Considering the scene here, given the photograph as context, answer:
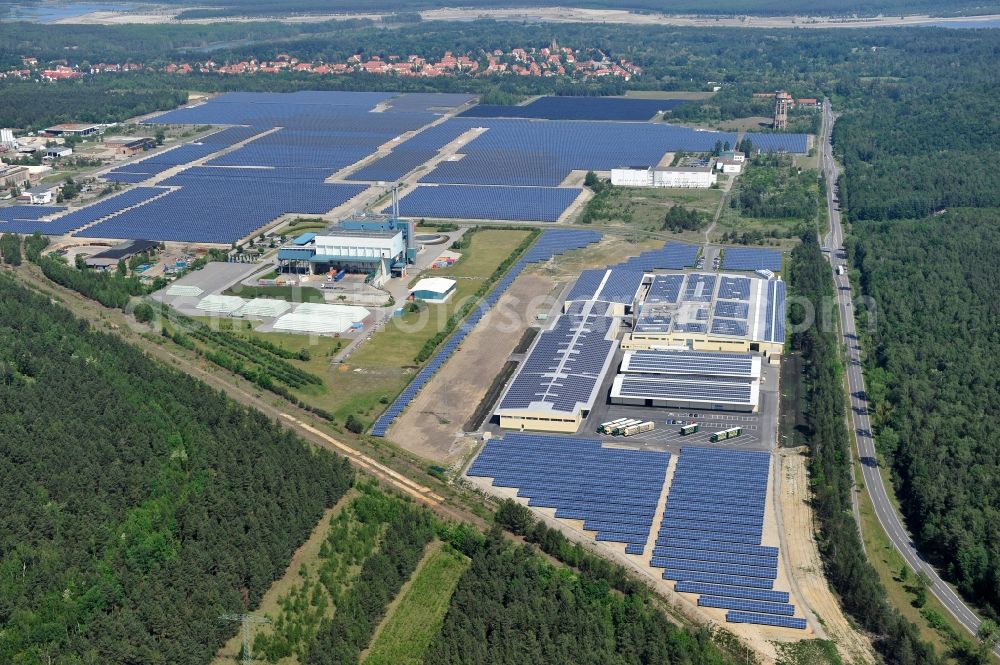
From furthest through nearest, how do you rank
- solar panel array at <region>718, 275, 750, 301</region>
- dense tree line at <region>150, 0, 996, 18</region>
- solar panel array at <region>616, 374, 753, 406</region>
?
1. dense tree line at <region>150, 0, 996, 18</region>
2. solar panel array at <region>718, 275, 750, 301</region>
3. solar panel array at <region>616, 374, 753, 406</region>

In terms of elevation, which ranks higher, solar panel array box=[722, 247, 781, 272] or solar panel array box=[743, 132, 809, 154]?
→ solar panel array box=[743, 132, 809, 154]

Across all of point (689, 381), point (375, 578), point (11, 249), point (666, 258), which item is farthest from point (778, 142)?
point (375, 578)

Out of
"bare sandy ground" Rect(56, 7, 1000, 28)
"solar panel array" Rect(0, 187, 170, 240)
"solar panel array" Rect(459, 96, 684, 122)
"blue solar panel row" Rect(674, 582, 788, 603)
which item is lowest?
"blue solar panel row" Rect(674, 582, 788, 603)

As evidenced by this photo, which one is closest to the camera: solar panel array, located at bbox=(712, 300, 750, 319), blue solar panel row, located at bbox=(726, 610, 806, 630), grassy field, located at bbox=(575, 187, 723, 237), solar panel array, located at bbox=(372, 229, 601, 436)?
blue solar panel row, located at bbox=(726, 610, 806, 630)

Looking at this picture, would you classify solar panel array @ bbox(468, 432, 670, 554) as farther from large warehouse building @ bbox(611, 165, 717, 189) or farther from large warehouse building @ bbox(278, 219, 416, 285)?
large warehouse building @ bbox(611, 165, 717, 189)

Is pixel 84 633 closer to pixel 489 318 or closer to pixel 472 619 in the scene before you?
pixel 472 619

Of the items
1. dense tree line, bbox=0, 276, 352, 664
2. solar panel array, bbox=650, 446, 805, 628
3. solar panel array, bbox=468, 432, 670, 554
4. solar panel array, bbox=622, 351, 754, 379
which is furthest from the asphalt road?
dense tree line, bbox=0, 276, 352, 664

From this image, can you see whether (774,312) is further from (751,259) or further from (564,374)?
(564,374)
